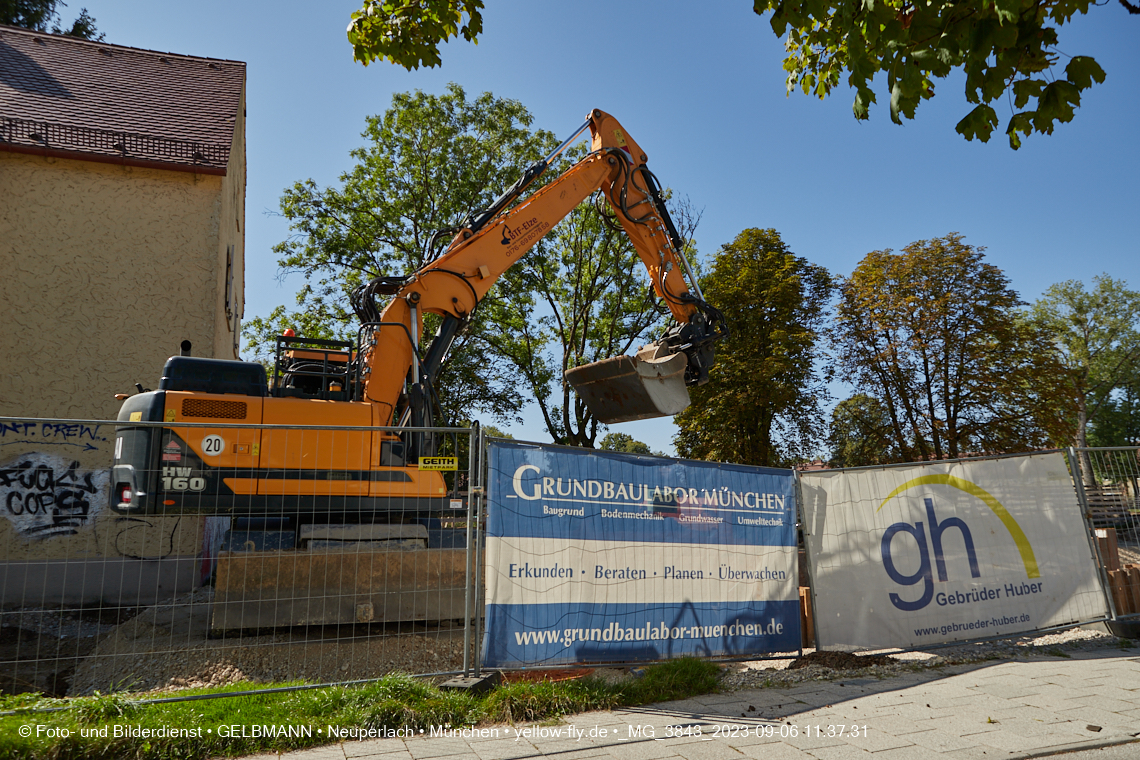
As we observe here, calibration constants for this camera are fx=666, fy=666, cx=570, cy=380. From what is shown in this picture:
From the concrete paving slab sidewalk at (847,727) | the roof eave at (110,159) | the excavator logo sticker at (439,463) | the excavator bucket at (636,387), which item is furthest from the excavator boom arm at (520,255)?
the roof eave at (110,159)

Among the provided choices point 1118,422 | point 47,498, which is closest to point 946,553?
point 47,498

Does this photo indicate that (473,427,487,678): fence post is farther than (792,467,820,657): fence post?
No

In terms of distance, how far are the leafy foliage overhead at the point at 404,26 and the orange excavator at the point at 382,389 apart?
10.6 feet

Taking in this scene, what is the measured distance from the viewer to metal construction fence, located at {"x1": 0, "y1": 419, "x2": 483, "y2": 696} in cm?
546

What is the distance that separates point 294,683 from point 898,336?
69.0 ft

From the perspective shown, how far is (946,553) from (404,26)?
7.04 meters

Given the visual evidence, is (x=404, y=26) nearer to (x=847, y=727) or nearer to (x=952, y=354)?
(x=847, y=727)

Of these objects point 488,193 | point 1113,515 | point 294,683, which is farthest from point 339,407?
point 488,193

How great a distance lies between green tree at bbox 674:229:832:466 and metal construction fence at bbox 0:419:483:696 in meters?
16.2

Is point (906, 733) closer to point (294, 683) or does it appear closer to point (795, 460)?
point (294, 683)

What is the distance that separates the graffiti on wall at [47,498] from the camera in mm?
5285

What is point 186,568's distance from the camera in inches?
334

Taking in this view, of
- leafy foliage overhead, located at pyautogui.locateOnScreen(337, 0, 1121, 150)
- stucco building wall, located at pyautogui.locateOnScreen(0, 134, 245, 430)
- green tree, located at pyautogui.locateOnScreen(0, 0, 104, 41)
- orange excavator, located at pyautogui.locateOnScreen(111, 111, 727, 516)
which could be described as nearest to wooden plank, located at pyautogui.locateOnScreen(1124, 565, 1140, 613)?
orange excavator, located at pyautogui.locateOnScreen(111, 111, 727, 516)

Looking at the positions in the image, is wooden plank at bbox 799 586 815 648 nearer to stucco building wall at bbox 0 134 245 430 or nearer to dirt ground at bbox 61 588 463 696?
dirt ground at bbox 61 588 463 696
